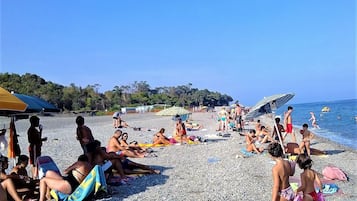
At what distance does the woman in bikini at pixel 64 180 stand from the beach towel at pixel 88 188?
0.09 metres

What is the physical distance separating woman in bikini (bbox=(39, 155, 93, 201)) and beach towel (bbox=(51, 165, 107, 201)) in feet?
0.29

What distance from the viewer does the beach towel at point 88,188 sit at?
5469 millimetres

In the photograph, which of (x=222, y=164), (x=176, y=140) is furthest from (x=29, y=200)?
(x=176, y=140)

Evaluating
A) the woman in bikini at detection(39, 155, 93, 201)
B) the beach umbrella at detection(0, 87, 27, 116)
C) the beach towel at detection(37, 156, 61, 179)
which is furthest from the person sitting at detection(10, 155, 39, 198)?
the beach umbrella at detection(0, 87, 27, 116)

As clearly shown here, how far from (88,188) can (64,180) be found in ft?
1.29

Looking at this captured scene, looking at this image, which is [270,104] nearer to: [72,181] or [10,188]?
[72,181]

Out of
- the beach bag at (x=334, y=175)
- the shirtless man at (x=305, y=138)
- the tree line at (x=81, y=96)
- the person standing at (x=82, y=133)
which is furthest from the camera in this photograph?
the tree line at (x=81, y=96)

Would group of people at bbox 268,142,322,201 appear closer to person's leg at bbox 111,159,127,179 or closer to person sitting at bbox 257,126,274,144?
person's leg at bbox 111,159,127,179

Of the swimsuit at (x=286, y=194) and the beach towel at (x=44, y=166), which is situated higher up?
the beach towel at (x=44, y=166)

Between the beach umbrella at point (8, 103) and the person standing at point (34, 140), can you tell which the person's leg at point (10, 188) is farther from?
the person standing at point (34, 140)

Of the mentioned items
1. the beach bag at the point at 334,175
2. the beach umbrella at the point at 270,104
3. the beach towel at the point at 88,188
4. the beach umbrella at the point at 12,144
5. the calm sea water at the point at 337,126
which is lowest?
the calm sea water at the point at 337,126

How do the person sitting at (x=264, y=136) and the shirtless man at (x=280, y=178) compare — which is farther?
the person sitting at (x=264, y=136)

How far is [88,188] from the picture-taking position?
5.54 metres

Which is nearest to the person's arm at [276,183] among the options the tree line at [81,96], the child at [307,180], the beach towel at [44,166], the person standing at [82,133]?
the child at [307,180]
